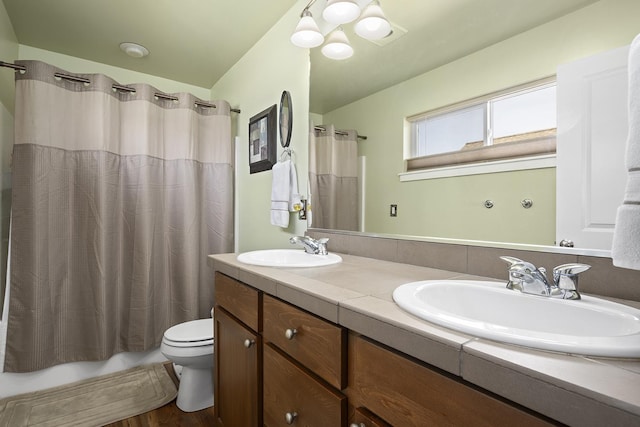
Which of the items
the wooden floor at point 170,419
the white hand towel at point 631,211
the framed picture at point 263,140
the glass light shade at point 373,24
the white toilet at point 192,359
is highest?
the glass light shade at point 373,24

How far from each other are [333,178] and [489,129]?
30.7 inches

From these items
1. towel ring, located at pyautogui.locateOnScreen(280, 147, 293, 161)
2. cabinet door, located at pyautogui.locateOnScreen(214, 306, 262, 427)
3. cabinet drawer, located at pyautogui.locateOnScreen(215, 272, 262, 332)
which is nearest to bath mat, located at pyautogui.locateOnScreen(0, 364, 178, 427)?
cabinet door, located at pyautogui.locateOnScreen(214, 306, 262, 427)

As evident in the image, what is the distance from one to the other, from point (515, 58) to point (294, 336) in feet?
3.38

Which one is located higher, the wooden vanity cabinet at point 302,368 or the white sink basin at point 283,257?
the white sink basin at point 283,257

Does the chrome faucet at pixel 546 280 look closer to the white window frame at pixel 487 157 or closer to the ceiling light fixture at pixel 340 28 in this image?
the white window frame at pixel 487 157

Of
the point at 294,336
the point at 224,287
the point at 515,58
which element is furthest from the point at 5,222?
the point at 515,58

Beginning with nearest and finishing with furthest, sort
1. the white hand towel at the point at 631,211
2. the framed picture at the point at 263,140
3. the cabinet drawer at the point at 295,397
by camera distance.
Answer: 1. the white hand towel at the point at 631,211
2. the cabinet drawer at the point at 295,397
3. the framed picture at the point at 263,140

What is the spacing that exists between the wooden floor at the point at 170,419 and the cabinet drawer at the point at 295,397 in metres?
0.93

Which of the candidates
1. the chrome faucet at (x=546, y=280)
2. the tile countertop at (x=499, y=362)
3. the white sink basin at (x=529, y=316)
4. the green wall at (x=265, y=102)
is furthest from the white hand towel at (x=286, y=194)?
the chrome faucet at (x=546, y=280)

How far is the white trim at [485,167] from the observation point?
0.89 meters

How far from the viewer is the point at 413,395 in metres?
0.57

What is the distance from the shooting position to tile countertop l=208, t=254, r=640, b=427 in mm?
368

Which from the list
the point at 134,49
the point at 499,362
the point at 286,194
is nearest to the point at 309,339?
the point at 499,362

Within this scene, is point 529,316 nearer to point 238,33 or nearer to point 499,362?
point 499,362
